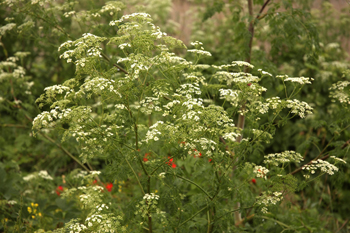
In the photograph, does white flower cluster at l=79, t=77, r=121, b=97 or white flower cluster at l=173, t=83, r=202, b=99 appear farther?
white flower cluster at l=173, t=83, r=202, b=99

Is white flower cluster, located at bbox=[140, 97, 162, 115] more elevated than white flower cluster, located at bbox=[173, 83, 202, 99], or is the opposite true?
white flower cluster, located at bbox=[173, 83, 202, 99]

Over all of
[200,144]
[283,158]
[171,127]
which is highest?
[171,127]

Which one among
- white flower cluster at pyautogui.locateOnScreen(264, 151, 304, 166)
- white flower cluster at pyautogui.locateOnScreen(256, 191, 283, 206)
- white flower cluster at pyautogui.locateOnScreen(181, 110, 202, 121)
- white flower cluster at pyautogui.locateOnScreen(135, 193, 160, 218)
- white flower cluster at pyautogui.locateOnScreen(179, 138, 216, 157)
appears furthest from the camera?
white flower cluster at pyautogui.locateOnScreen(264, 151, 304, 166)

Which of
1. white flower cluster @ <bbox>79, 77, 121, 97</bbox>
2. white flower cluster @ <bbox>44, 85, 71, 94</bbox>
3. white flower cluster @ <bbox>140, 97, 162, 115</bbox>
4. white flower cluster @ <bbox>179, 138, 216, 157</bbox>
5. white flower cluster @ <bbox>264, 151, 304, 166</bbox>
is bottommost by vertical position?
white flower cluster @ <bbox>264, 151, 304, 166</bbox>

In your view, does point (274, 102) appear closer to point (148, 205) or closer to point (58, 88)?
point (148, 205)

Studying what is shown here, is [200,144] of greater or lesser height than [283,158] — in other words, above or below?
above

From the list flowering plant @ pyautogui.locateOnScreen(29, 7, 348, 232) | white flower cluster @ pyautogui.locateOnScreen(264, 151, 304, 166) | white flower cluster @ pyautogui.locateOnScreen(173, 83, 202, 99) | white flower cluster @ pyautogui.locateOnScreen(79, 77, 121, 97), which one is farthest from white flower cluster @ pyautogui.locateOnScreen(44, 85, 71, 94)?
white flower cluster @ pyautogui.locateOnScreen(264, 151, 304, 166)

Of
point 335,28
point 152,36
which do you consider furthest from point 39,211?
point 335,28

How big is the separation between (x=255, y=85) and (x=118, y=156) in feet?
3.80

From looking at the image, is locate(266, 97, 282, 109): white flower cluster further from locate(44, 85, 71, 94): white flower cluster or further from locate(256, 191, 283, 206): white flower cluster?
locate(44, 85, 71, 94): white flower cluster

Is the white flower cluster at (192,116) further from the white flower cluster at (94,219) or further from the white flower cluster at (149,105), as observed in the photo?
the white flower cluster at (94,219)

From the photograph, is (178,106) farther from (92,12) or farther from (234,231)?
(92,12)

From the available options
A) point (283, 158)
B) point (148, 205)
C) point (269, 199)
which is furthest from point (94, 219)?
point (283, 158)

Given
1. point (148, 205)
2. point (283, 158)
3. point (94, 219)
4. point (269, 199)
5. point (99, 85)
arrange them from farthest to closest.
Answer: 1. point (283, 158)
2. point (269, 199)
3. point (148, 205)
4. point (94, 219)
5. point (99, 85)
